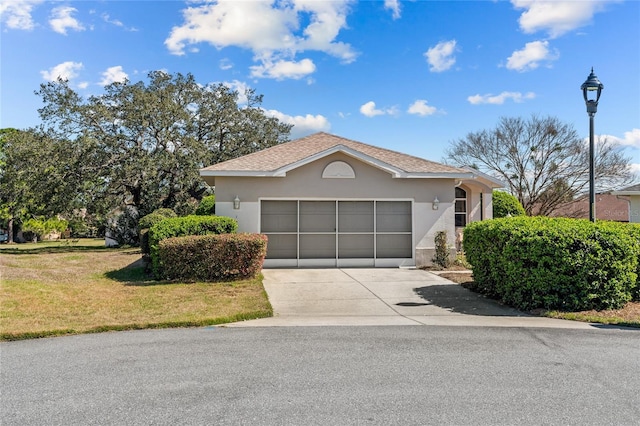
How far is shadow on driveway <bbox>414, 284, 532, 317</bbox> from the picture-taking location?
26.7 feet

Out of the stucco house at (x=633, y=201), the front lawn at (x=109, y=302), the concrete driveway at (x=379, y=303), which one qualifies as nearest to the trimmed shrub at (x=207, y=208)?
the front lawn at (x=109, y=302)

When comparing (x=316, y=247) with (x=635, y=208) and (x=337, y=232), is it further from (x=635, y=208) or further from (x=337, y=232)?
(x=635, y=208)

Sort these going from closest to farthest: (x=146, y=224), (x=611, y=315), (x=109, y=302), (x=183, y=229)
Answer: (x=611, y=315) < (x=109, y=302) < (x=183, y=229) < (x=146, y=224)

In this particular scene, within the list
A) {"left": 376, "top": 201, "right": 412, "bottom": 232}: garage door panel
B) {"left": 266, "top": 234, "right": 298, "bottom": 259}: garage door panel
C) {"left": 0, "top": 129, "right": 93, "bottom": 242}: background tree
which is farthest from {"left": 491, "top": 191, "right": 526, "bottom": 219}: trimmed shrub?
{"left": 0, "top": 129, "right": 93, "bottom": 242}: background tree

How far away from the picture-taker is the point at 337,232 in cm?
1400

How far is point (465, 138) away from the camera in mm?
31344

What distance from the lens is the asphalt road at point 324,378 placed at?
3.60 m

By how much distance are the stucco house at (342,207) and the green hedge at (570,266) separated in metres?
5.57

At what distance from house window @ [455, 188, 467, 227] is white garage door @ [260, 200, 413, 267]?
6.05m

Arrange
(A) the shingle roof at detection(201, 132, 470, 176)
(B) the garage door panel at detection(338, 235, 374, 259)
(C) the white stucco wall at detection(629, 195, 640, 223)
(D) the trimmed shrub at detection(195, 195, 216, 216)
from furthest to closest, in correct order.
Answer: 1. (C) the white stucco wall at detection(629, 195, 640, 223)
2. (D) the trimmed shrub at detection(195, 195, 216, 216)
3. (B) the garage door panel at detection(338, 235, 374, 259)
4. (A) the shingle roof at detection(201, 132, 470, 176)

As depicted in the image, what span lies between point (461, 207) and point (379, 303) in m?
11.9

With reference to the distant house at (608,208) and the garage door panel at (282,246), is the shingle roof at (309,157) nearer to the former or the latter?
the garage door panel at (282,246)

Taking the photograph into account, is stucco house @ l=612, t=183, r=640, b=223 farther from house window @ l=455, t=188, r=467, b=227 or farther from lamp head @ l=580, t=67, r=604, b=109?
lamp head @ l=580, t=67, r=604, b=109

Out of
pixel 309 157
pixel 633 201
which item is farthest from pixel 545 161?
pixel 309 157
